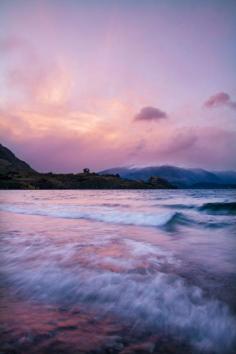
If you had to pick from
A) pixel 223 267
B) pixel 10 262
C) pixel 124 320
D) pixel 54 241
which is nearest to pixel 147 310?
pixel 124 320

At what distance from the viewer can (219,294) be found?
3789 mm

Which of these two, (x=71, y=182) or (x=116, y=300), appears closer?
(x=116, y=300)

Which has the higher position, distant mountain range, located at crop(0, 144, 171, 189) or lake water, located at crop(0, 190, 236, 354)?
distant mountain range, located at crop(0, 144, 171, 189)

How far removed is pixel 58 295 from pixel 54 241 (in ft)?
14.1

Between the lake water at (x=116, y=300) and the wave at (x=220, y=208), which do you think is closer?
the lake water at (x=116, y=300)

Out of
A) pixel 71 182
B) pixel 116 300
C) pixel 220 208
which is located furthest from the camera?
pixel 71 182

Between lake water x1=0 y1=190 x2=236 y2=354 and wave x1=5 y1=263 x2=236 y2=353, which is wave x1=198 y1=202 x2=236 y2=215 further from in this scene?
wave x1=5 y1=263 x2=236 y2=353

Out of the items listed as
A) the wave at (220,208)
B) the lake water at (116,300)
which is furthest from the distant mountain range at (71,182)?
the lake water at (116,300)

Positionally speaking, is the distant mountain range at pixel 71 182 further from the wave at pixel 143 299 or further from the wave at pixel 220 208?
the wave at pixel 143 299

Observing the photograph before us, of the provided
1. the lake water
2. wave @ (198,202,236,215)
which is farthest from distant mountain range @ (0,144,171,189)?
the lake water

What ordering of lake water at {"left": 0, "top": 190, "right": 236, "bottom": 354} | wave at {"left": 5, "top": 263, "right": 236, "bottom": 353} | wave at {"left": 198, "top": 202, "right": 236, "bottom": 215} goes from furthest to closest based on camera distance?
1. wave at {"left": 198, "top": 202, "right": 236, "bottom": 215}
2. wave at {"left": 5, "top": 263, "right": 236, "bottom": 353}
3. lake water at {"left": 0, "top": 190, "right": 236, "bottom": 354}

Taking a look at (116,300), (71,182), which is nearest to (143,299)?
(116,300)

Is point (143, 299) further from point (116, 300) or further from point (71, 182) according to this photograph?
point (71, 182)

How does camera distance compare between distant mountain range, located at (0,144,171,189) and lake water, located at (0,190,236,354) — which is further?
distant mountain range, located at (0,144,171,189)
